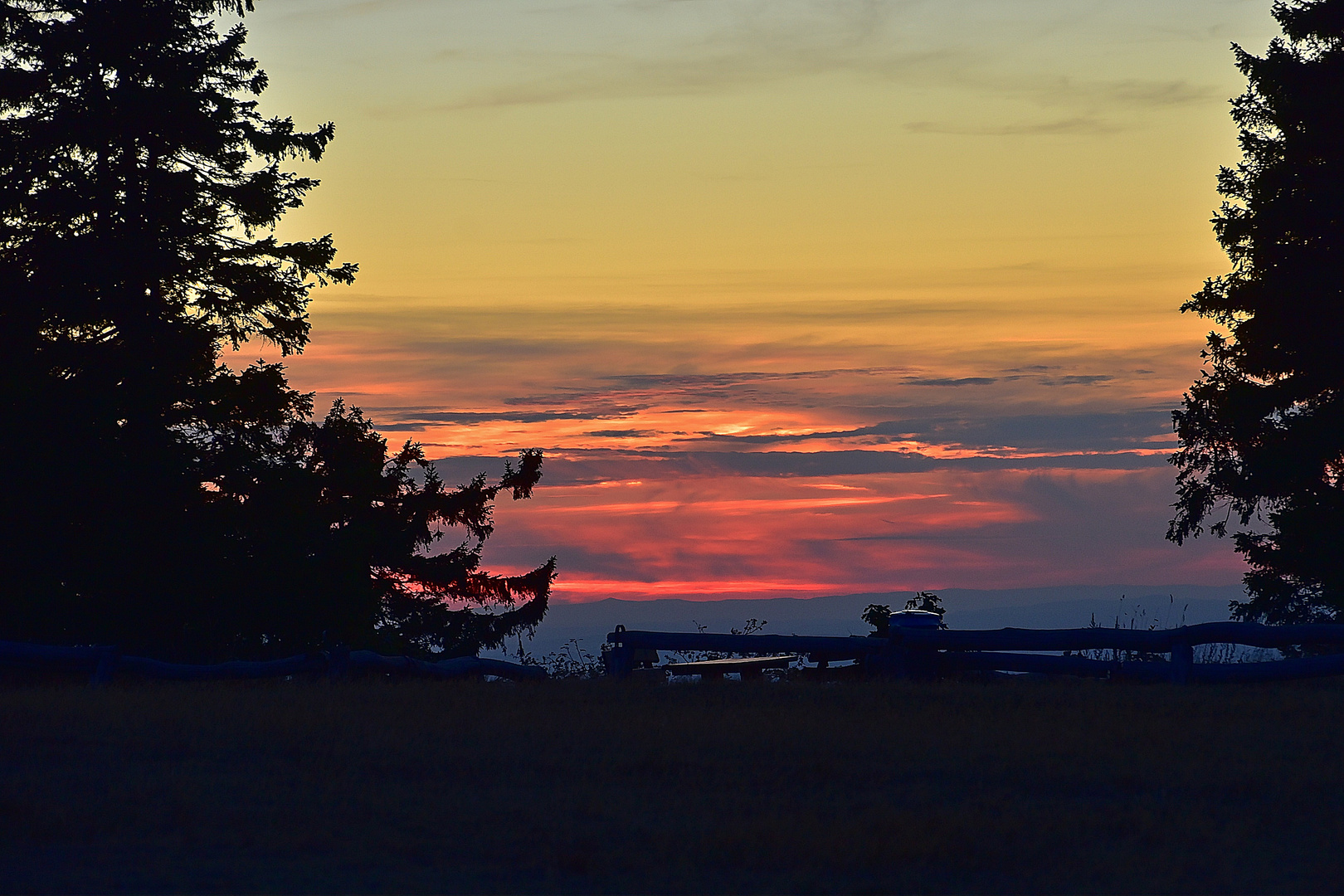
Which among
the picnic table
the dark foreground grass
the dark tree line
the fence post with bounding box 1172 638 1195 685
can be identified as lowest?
the dark foreground grass

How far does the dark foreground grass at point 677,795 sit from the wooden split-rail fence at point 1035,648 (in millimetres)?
898

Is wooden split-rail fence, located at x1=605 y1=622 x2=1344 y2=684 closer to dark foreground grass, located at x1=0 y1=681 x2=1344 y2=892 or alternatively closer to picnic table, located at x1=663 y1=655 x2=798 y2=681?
dark foreground grass, located at x1=0 y1=681 x2=1344 y2=892

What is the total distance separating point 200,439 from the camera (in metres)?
A: 25.6

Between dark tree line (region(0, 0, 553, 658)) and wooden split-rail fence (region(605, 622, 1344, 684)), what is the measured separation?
296 inches

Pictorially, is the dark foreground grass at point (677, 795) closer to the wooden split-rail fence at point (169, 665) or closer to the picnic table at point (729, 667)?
the wooden split-rail fence at point (169, 665)

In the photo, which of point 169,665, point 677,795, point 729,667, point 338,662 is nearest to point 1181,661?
point 729,667

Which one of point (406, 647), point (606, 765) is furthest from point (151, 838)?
point (406, 647)

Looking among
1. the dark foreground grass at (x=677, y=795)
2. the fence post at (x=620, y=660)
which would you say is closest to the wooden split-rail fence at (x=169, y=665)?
the dark foreground grass at (x=677, y=795)

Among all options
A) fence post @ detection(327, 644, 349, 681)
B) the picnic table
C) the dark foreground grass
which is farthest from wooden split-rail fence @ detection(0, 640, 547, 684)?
the picnic table

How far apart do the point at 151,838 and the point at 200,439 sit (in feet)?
57.8

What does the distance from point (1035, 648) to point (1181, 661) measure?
6.39ft

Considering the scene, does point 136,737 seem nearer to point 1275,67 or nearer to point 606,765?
point 606,765

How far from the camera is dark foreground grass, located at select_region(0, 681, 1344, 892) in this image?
8.27 m

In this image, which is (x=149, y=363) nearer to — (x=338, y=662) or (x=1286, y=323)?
(x=338, y=662)
